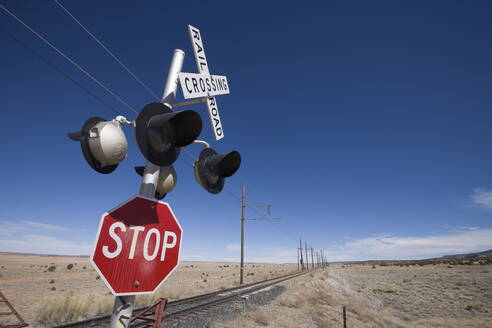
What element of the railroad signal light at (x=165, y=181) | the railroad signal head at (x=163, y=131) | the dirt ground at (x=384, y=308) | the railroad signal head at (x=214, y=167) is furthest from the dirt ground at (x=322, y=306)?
the railroad signal head at (x=163, y=131)

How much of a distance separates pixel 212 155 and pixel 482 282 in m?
50.0

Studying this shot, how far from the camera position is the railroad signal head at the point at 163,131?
6.74ft

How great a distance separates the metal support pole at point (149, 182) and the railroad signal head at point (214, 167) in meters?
0.63

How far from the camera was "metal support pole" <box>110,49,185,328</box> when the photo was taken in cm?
190

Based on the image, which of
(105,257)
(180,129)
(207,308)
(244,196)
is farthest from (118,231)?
(244,196)

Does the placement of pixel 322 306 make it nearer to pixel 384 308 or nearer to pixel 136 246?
pixel 384 308

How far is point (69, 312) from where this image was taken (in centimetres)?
1004

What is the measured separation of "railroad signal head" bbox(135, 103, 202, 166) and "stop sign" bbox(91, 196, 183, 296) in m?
0.40

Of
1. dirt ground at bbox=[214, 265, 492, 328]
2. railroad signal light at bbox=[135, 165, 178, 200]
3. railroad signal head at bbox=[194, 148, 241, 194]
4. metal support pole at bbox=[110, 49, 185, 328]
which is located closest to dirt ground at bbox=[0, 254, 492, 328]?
dirt ground at bbox=[214, 265, 492, 328]

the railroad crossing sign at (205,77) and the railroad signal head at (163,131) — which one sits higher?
the railroad crossing sign at (205,77)

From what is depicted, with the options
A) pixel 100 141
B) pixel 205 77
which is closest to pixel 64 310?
pixel 100 141

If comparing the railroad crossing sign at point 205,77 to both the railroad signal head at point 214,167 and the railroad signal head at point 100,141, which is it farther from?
the railroad signal head at point 100,141

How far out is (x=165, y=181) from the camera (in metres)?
2.65

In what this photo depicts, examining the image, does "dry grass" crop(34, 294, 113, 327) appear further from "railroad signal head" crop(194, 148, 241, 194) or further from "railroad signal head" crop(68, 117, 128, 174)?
"railroad signal head" crop(68, 117, 128, 174)
